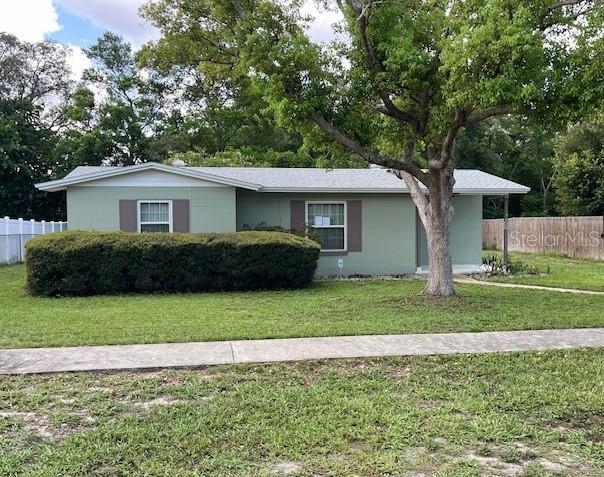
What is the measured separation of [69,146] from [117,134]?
279 centimetres

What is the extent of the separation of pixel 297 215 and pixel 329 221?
966 mm

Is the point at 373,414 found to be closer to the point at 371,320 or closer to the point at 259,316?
the point at 371,320

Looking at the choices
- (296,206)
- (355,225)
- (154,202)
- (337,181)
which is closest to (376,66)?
(296,206)

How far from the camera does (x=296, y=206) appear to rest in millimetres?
15688

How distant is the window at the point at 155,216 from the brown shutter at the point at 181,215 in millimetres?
115

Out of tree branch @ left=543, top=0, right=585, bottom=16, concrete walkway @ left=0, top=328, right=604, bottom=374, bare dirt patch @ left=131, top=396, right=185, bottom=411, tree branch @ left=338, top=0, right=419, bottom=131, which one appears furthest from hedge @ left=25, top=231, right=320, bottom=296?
bare dirt patch @ left=131, top=396, right=185, bottom=411

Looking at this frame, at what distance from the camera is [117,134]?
107ft

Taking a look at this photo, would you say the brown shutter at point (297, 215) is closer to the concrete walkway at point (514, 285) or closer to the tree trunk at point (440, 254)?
the concrete walkway at point (514, 285)

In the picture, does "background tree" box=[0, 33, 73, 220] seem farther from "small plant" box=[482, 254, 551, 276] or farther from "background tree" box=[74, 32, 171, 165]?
"small plant" box=[482, 254, 551, 276]

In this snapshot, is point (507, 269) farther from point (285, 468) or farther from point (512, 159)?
point (512, 159)

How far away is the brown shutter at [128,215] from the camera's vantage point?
1406cm

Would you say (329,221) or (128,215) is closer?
(128,215)

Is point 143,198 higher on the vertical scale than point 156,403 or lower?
higher

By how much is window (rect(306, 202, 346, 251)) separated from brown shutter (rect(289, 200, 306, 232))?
14 cm
